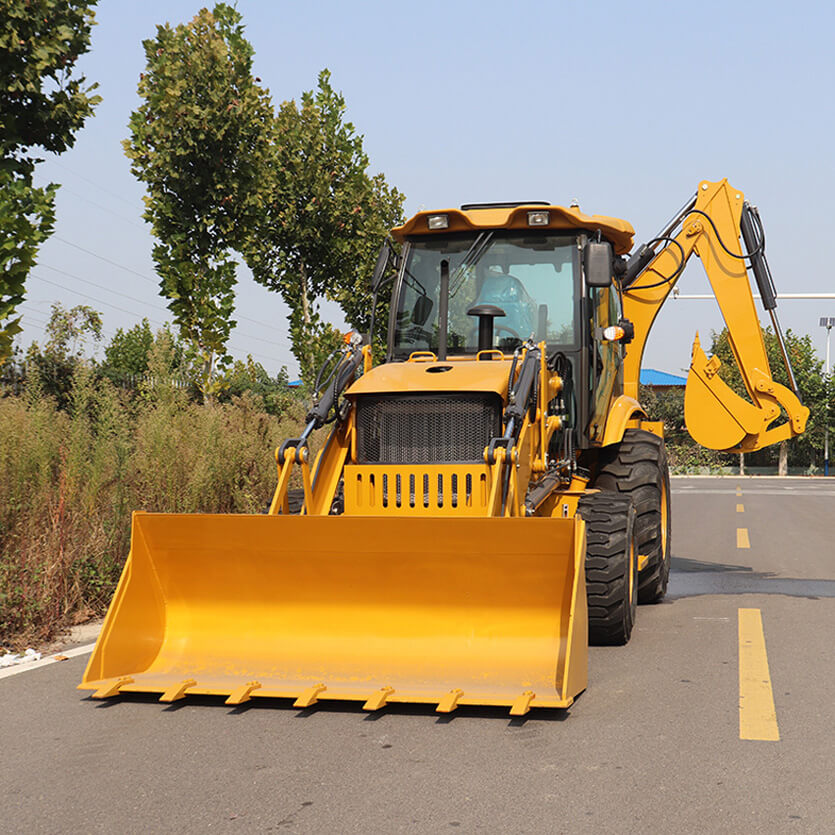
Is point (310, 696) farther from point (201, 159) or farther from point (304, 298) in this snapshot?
point (304, 298)

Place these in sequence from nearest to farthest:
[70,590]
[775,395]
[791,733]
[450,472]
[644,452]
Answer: [791,733], [450,472], [70,590], [644,452], [775,395]

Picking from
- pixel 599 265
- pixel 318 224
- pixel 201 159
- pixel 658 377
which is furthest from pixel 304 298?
pixel 658 377

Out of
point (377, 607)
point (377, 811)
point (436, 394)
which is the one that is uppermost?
point (436, 394)

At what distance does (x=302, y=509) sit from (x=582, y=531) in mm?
2108

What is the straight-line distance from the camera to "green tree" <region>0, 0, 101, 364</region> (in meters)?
8.91

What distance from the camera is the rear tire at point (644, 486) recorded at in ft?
26.9

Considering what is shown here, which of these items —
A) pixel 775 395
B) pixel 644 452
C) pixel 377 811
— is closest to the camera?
pixel 377 811

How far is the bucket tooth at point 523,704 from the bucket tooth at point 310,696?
0.93m

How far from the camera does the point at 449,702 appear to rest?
5059mm

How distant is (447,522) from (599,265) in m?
2.50

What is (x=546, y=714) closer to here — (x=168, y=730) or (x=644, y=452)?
(x=168, y=730)

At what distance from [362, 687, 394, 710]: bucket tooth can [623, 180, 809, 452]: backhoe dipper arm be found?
5.91 metres

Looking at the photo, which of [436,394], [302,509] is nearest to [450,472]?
[436,394]

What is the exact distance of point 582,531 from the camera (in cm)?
552
